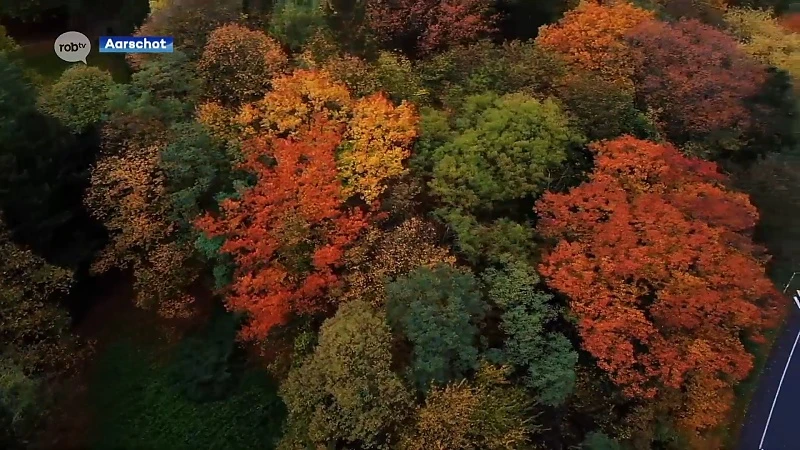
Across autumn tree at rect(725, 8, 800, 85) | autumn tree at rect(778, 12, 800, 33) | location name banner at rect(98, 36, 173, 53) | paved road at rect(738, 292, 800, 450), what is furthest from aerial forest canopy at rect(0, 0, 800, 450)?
autumn tree at rect(778, 12, 800, 33)

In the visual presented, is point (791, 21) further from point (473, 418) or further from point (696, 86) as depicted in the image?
point (473, 418)

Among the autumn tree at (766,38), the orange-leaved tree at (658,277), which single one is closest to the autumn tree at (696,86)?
the autumn tree at (766,38)

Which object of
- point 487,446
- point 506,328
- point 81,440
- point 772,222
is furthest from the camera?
point 772,222

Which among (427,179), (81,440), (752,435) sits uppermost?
(427,179)

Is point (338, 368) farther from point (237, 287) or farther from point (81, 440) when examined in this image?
point (81, 440)

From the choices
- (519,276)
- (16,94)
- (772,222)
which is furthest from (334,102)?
(772,222)

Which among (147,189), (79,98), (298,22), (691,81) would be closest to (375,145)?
(298,22)

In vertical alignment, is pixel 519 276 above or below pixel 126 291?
above
